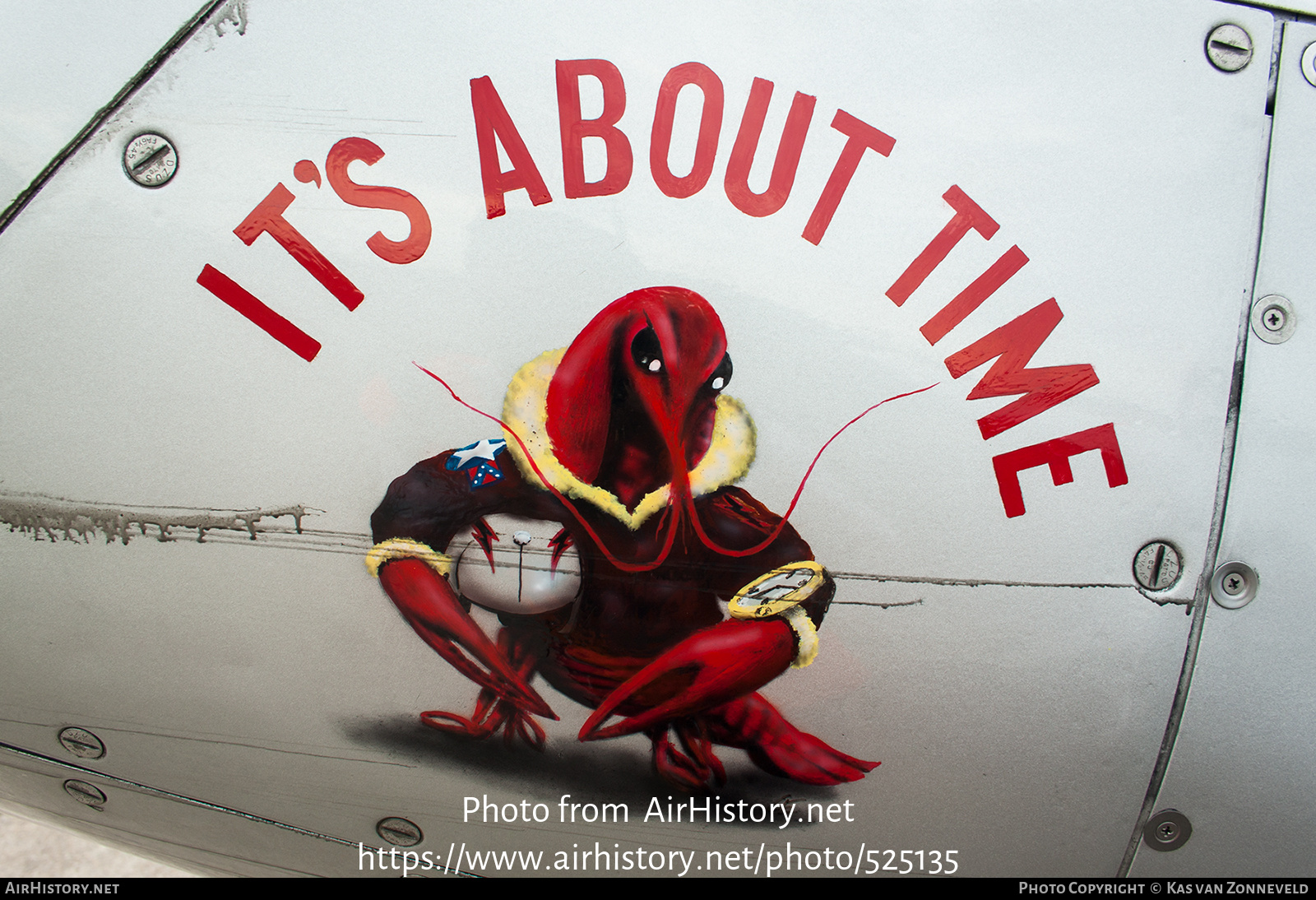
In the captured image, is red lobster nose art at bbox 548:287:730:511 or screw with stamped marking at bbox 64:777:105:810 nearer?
red lobster nose art at bbox 548:287:730:511

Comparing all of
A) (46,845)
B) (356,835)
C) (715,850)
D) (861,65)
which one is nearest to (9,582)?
(356,835)

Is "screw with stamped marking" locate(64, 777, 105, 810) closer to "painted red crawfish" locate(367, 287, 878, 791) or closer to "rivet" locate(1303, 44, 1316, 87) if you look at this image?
"painted red crawfish" locate(367, 287, 878, 791)

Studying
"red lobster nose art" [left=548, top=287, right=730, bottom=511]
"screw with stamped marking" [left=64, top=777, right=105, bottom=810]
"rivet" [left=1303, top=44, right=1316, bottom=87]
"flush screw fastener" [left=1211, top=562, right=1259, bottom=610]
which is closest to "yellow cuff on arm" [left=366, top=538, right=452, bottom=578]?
"red lobster nose art" [left=548, top=287, right=730, bottom=511]

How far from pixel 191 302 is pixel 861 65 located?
98 cm

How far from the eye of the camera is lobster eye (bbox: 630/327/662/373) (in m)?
1.24

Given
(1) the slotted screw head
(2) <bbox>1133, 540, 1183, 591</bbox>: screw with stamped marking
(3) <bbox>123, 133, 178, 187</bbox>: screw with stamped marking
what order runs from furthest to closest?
1. (1) the slotted screw head
2. (2) <bbox>1133, 540, 1183, 591</bbox>: screw with stamped marking
3. (3) <bbox>123, 133, 178, 187</bbox>: screw with stamped marking

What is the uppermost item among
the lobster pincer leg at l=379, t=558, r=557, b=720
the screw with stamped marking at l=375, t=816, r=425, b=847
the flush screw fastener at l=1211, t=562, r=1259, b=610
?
the flush screw fastener at l=1211, t=562, r=1259, b=610

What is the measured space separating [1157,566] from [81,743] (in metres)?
1.69

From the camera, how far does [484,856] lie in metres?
1.49

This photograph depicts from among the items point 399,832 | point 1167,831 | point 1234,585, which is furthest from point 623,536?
point 1167,831

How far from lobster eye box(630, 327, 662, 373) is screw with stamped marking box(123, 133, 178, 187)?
669 mm

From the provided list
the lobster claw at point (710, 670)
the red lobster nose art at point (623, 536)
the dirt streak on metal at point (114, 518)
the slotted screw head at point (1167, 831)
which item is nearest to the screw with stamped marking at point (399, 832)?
the red lobster nose art at point (623, 536)

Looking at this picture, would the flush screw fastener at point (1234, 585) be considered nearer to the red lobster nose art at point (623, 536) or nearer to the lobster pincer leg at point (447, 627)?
the red lobster nose art at point (623, 536)

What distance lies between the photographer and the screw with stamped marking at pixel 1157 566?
4.30ft
